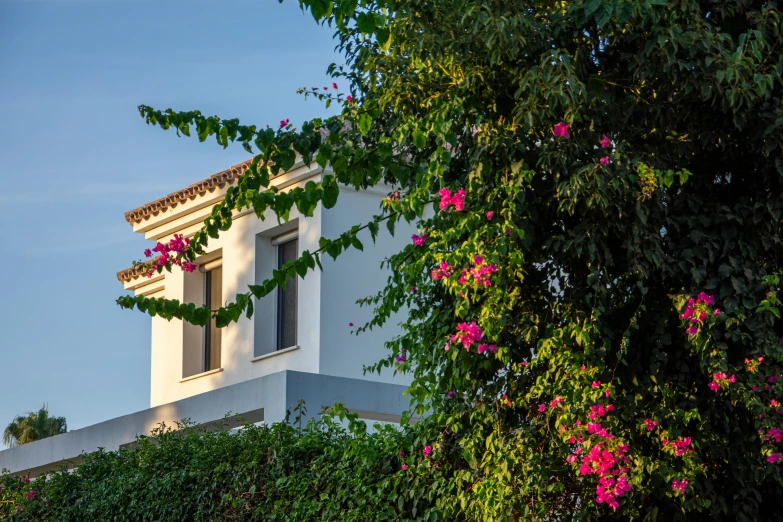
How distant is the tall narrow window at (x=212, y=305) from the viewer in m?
14.8

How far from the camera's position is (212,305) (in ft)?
48.2

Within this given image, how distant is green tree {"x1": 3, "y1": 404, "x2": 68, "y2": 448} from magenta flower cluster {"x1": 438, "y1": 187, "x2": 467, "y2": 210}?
32530 millimetres

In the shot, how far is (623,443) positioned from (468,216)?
5.26 ft

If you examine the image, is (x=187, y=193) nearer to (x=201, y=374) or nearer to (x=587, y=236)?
(x=201, y=374)

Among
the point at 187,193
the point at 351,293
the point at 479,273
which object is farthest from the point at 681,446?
the point at 187,193

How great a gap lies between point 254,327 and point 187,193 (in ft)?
7.28

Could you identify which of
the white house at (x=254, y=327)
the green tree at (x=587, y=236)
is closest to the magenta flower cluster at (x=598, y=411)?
the green tree at (x=587, y=236)

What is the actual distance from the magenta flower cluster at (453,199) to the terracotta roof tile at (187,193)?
6868 mm

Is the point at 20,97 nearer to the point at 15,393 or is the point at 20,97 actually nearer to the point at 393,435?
the point at 15,393

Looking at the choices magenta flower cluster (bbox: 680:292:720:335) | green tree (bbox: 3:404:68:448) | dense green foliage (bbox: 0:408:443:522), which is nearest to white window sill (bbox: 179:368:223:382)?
dense green foliage (bbox: 0:408:443:522)

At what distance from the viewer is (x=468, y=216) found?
239 inches

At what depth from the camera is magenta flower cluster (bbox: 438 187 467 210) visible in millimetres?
6047

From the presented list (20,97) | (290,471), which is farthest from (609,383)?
(20,97)

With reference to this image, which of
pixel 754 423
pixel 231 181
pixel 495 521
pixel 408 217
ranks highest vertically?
pixel 231 181
